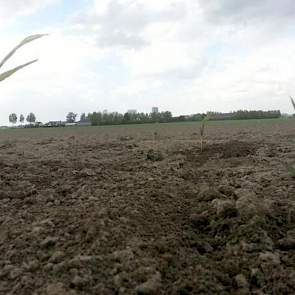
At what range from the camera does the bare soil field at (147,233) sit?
4.99ft

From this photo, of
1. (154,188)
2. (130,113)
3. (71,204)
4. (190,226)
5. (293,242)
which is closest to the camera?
(293,242)

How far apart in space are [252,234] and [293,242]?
19 cm

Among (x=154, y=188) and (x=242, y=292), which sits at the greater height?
(x=154, y=188)

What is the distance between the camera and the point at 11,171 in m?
3.46

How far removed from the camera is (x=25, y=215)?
7.48ft

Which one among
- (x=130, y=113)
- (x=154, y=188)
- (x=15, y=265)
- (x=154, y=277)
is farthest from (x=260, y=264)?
(x=130, y=113)

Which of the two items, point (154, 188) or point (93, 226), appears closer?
point (93, 226)

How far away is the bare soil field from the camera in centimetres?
152

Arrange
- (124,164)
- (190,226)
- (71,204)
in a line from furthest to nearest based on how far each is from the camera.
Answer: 1. (124,164)
2. (71,204)
3. (190,226)

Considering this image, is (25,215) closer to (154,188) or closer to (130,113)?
(154,188)

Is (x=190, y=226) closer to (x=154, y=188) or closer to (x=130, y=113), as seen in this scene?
(x=154, y=188)

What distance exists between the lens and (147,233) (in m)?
1.95

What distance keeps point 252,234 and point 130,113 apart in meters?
42.7

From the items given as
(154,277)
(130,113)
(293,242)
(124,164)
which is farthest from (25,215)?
(130,113)
